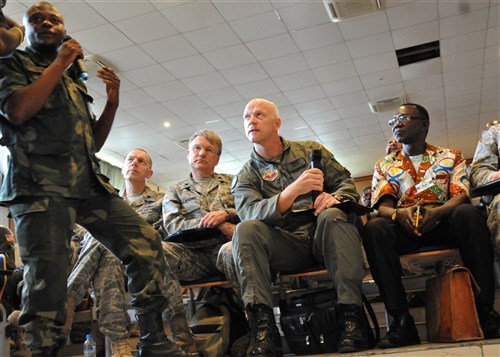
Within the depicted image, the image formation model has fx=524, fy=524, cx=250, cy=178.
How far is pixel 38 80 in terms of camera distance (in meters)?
1.71

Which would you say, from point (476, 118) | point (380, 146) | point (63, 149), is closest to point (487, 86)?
A: point (476, 118)

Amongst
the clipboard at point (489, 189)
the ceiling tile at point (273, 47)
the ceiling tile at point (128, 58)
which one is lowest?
the clipboard at point (489, 189)

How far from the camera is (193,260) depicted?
2809 mm

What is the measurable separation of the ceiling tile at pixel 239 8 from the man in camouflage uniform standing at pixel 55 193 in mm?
3194

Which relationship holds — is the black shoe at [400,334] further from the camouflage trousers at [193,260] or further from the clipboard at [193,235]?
the clipboard at [193,235]

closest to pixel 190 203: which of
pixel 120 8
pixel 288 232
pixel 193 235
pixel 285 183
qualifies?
pixel 193 235

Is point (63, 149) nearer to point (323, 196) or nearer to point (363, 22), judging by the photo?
point (323, 196)

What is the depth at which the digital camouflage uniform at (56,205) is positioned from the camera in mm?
1653

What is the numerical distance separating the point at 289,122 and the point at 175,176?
350 cm

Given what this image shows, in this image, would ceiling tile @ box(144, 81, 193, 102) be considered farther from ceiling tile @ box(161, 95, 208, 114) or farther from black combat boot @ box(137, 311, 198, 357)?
black combat boot @ box(137, 311, 198, 357)

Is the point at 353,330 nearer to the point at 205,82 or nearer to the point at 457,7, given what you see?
the point at 457,7

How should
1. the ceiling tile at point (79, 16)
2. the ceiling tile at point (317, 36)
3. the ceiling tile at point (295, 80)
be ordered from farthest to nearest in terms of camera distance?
the ceiling tile at point (295, 80) < the ceiling tile at point (317, 36) < the ceiling tile at point (79, 16)

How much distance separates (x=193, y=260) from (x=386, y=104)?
567cm

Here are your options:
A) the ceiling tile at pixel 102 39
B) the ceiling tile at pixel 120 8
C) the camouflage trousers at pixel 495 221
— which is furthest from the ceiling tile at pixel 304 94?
the camouflage trousers at pixel 495 221
